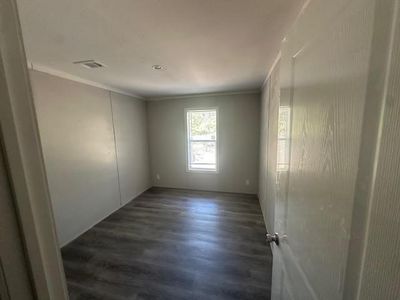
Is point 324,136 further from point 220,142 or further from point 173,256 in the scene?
point 220,142

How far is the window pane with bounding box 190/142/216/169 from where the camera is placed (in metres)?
4.29

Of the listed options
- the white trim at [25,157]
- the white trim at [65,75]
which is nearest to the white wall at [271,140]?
the white trim at [25,157]

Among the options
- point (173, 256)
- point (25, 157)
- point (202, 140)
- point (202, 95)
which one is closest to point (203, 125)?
point (202, 140)

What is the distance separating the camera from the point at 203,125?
166 inches

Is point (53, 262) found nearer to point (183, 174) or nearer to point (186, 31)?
point (186, 31)

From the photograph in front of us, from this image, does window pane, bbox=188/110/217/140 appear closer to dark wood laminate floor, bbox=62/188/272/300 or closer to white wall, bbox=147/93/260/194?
white wall, bbox=147/93/260/194

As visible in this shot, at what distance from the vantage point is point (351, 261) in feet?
1.46

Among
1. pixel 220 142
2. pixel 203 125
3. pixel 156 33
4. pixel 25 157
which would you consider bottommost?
pixel 220 142

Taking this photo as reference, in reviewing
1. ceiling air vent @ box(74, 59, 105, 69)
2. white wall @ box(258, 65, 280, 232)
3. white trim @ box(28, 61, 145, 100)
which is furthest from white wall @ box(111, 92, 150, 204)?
white wall @ box(258, 65, 280, 232)

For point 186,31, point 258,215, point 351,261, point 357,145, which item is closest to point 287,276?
point 351,261

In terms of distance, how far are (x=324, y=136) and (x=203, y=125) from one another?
3720 millimetres

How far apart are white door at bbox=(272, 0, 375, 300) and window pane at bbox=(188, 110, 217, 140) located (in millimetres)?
3268

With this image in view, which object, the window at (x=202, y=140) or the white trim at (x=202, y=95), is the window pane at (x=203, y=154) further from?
the white trim at (x=202, y=95)

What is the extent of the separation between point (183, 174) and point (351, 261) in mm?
4121
